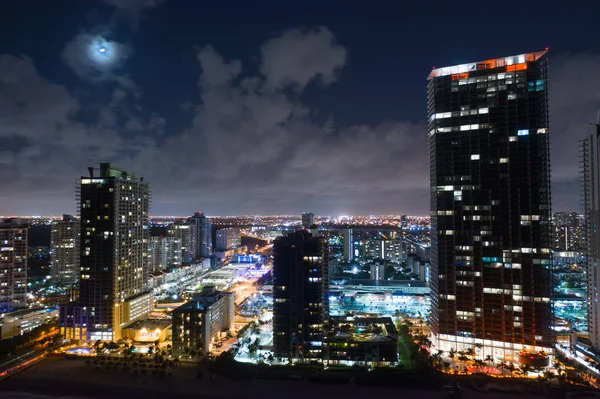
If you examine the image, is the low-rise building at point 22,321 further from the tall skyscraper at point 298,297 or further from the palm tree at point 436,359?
the palm tree at point 436,359

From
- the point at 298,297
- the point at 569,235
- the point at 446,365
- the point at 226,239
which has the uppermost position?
the point at 569,235

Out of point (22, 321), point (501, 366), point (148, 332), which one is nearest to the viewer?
point (501, 366)

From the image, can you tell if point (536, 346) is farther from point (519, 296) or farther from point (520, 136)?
point (520, 136)

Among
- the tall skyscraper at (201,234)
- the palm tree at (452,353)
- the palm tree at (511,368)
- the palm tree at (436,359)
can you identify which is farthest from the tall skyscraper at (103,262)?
the tall skyscraper at (201,234)

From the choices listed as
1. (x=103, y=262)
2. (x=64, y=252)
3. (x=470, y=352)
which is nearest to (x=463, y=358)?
(x=470, y=352)

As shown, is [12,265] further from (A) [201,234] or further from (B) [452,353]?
(B) [452,353]

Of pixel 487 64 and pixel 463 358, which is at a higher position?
pixel 487 64
